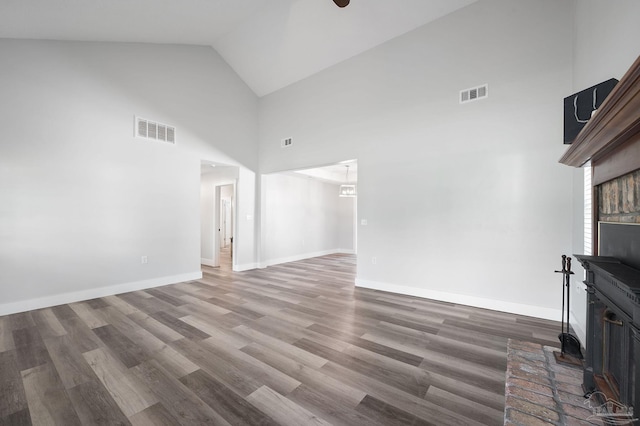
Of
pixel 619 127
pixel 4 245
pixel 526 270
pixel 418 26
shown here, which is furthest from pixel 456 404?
pixel 4 245

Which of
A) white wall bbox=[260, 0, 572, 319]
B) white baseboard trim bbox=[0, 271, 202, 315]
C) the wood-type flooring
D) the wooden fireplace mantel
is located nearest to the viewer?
the wooden fireplace mantel

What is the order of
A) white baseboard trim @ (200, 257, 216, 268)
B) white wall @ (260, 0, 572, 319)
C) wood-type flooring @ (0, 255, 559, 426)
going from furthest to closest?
white baseboard trim @ (200, 257, 216, 268), white wall @ (260, 0, 572, 319), wood-type flooring @ (0, 255, 559, 426)

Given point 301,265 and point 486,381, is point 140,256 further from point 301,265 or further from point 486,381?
point 486,381

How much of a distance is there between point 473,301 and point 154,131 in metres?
6.31

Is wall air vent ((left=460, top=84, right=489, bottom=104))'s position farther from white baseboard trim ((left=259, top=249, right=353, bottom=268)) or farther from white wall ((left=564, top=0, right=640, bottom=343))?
white baseboard trim ((left=259, top=249, right=353, bottom=268))

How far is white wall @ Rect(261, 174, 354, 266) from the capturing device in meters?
7.59

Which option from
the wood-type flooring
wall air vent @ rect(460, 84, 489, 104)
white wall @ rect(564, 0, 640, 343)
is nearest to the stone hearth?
the wood-type flooring

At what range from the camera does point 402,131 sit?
15.3ft

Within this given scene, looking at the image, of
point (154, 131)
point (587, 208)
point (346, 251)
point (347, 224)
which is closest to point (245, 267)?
point (154, 131)

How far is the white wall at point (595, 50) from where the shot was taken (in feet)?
6.31

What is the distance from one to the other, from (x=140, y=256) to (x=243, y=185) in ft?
8.97

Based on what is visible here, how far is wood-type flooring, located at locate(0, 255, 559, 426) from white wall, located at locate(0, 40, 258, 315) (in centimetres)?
73

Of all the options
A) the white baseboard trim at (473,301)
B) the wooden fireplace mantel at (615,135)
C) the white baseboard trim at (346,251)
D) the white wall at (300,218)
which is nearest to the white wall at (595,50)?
the white baseboard trim at (473,301)

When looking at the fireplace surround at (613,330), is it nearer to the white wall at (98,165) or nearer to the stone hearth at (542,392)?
the stone hearth at (542,392)
